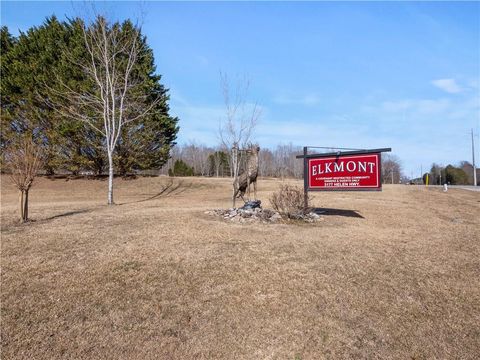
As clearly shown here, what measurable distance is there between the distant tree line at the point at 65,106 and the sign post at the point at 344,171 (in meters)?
15.9

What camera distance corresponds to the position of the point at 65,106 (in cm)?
2311

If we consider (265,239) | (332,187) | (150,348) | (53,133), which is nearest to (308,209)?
(332,187)

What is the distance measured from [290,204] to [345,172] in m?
2.11

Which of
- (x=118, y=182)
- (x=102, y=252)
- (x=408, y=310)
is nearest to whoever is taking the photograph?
(x=408, y=310)

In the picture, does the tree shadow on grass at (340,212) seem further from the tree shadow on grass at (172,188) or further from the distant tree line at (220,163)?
the distant tree line at (220,163)

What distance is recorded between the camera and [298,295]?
14.3 feet

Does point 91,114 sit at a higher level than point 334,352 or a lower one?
higher

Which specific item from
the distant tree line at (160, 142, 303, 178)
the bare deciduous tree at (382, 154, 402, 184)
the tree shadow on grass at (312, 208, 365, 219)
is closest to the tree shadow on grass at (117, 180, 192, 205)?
the tree shadow on grass at (312, 208, 365, 219)

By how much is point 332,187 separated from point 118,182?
19.7m

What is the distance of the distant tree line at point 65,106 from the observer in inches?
933

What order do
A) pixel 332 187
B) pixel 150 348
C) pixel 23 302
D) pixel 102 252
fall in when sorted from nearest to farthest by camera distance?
1. pixel 150 348
2. pixel 23 302
3. pixel 102 252
4. pixel 332 187

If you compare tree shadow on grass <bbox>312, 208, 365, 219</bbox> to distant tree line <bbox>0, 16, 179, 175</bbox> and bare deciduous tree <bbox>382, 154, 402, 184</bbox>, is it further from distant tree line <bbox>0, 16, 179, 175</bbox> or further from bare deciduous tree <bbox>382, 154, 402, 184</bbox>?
bare deciduous tree <bbox>382, 154, 402, 184</bbox>

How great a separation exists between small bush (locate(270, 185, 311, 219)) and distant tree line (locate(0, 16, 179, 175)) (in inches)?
649

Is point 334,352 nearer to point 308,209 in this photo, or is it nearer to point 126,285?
point 126,285
